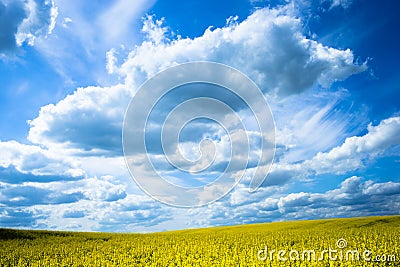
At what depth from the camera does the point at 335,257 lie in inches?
907

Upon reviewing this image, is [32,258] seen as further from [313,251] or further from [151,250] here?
[313,251]

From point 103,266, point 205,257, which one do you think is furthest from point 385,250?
point 103,266

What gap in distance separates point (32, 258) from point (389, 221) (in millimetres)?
53299

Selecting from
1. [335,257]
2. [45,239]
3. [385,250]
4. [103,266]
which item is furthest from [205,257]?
[45,239]

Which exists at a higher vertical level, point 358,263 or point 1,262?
point 358,263

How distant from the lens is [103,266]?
84.3 feet

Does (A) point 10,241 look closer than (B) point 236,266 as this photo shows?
No

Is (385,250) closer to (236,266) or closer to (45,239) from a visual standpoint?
(236,266)

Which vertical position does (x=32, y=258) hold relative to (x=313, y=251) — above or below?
below

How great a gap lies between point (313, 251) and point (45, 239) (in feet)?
138

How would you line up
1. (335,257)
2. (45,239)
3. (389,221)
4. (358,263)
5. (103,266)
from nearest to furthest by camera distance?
(358,263)
(335,257)
(103,266)
(45,239)
(389,221)

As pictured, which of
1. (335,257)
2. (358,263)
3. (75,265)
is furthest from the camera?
(75,265)

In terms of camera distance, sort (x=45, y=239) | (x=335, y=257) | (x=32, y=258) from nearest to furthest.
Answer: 1. (x=335, y=257)
2. (x=32, y=258)
3. (x=45, y=239)

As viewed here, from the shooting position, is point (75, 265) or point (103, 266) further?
point (75, 265)
